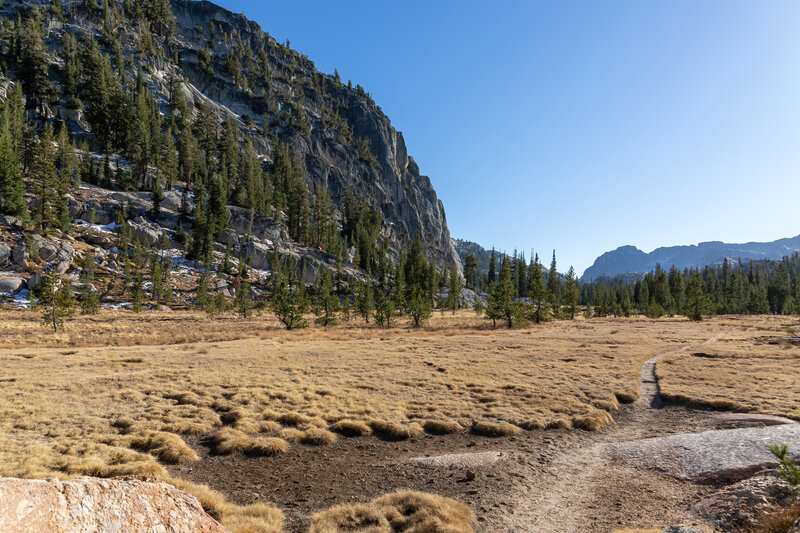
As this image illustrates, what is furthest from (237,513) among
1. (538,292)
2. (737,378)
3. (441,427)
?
(538,292)

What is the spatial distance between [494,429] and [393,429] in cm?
424

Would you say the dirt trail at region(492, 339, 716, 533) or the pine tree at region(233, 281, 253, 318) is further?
the pine tree at region(233, 281, 253, 318)

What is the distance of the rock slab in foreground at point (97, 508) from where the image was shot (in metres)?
3.51

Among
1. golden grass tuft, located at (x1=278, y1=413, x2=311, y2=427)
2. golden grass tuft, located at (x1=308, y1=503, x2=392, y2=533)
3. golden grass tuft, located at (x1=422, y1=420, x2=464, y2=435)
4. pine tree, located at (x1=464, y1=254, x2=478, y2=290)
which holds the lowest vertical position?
golden grass tuft, located at (x1=422, y1=420, x2=464, y2=435)

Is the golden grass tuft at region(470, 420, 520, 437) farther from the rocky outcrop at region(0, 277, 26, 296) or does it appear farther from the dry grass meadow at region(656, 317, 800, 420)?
the rocky outcrop at region(0, 277, 26, 296)

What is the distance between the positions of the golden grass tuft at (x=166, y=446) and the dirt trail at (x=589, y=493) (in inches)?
384

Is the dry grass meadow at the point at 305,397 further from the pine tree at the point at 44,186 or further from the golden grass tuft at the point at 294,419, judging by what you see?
the pine tree at the point at 44,186

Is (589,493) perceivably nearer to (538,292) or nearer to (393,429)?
(393,429)

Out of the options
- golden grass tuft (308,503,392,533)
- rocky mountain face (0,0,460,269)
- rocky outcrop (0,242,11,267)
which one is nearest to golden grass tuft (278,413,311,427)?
golden grass tuft (308,503,392,533)

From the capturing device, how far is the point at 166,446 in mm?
11000

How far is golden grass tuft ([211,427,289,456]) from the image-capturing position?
451 inches

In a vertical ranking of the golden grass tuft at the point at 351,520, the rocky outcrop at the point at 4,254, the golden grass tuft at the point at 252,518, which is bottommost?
the golden grass tuft at the point at 351,520

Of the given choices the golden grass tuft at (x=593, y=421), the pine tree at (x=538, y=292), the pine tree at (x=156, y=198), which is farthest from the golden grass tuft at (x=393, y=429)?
the pine tree at (x=156, y=198)

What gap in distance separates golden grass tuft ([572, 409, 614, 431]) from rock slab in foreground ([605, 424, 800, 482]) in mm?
1857
